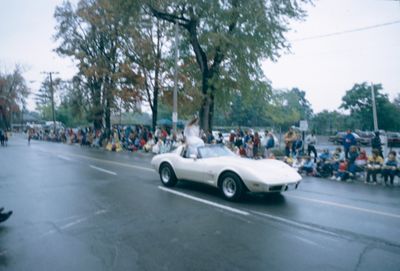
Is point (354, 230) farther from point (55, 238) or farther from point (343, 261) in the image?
point (55, 238)

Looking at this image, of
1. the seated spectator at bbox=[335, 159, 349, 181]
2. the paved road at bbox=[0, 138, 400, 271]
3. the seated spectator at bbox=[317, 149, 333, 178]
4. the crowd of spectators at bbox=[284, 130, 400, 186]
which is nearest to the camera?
the paved road at bbox=[0, 138, 400, 271]

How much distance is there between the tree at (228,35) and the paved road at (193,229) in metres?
13.0

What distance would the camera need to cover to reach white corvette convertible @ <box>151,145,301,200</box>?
23.5ft

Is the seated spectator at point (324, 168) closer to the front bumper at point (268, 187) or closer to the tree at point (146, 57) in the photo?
the front bumper at point (268, 187)

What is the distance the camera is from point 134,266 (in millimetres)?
4211

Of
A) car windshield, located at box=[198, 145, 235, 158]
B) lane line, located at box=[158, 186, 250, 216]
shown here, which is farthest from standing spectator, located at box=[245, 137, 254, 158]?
lane line, located at box=[158, 186, 250, 216]

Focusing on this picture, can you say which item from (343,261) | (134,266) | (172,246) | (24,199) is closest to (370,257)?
(343,261)

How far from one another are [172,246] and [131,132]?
21.8 m

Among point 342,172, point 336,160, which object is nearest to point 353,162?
point 336,160

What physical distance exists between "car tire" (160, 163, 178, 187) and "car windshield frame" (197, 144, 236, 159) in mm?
1177

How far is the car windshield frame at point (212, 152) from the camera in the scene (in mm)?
8594

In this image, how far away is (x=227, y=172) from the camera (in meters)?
7.68

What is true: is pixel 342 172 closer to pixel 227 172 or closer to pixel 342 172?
pixel 342 172

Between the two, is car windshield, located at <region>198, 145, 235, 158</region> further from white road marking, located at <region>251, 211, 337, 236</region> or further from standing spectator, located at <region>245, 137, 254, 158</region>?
standing spectator, located at <region>245, 137, 254, 158</region>
